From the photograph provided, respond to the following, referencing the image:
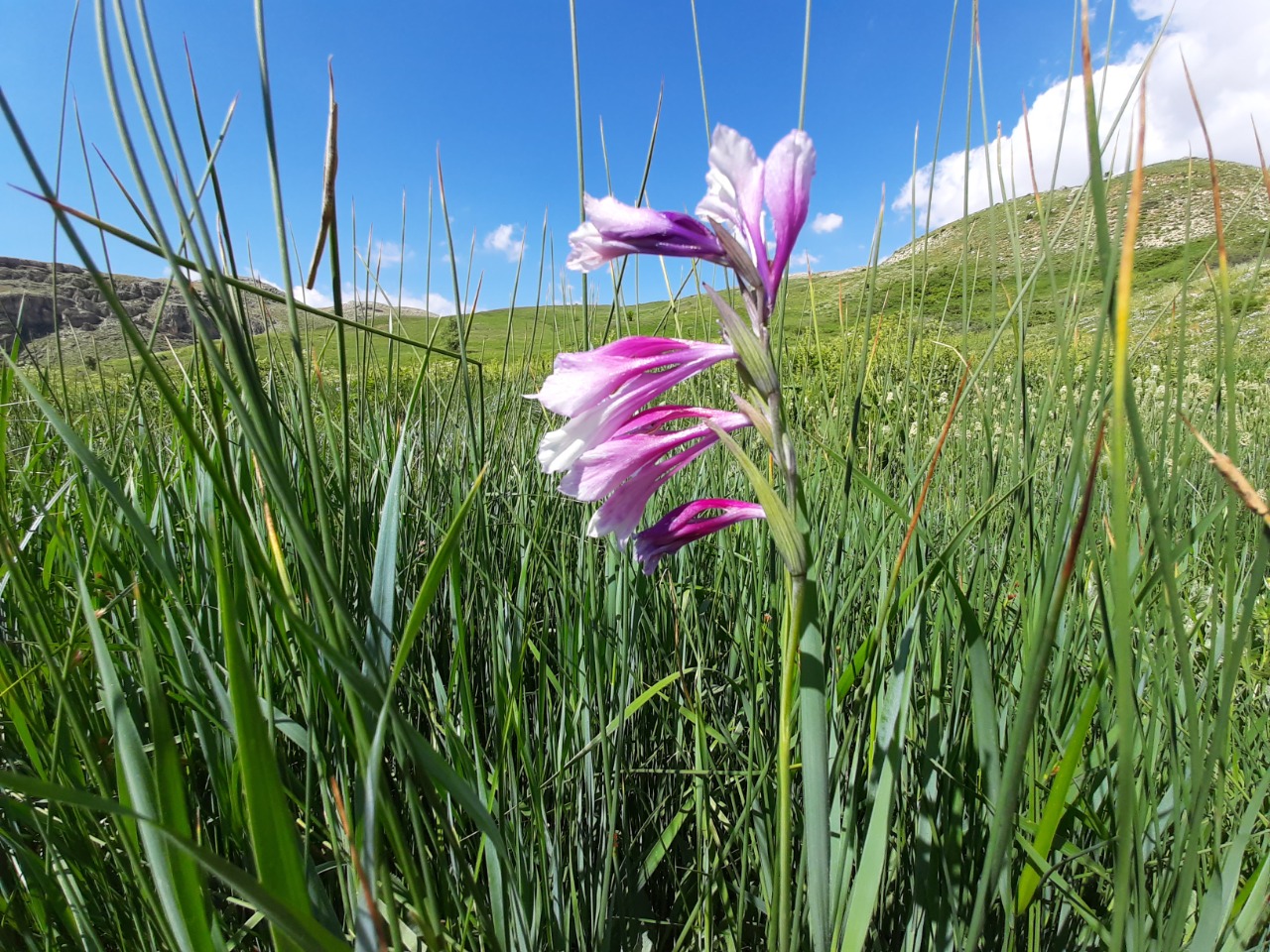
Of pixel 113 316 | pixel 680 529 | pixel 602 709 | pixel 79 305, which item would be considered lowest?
pixel 602 709

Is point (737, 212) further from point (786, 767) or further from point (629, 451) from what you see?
point (786, 767)

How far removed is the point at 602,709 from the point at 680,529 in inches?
12.8

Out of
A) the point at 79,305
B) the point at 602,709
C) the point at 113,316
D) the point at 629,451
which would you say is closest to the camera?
the point at 629,451

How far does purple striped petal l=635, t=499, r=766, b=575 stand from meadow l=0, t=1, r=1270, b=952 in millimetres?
131

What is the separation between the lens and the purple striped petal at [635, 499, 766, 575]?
640 mm

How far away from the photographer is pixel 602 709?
841 millimetres

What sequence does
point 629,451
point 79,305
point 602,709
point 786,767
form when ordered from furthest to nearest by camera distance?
point 79,305 < point 602,709 < point 629,451 < point 786,767

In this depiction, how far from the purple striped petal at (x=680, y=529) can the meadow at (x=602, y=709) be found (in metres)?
0.13

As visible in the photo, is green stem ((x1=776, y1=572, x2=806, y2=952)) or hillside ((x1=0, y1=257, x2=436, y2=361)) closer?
green stem ((x1=776, y1=572, x2=806, y2=952))

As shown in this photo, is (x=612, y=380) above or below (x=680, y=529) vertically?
above

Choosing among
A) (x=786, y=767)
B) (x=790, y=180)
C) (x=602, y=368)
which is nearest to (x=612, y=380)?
(x=602, y=368)

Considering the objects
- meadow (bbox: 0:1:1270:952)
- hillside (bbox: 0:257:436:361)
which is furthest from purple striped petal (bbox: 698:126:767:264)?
hillside (bbox: 0:257:436:361)

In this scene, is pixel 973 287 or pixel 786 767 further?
pixel 973 287

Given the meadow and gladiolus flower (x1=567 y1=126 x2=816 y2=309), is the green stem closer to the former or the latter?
the meadow
